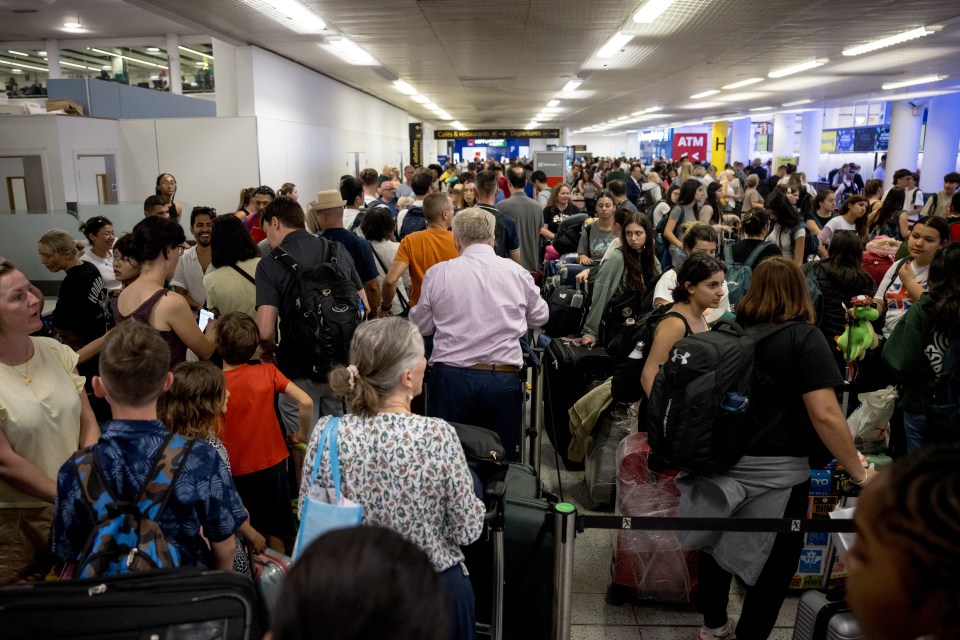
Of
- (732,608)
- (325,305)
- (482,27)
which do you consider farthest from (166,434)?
(482,27)

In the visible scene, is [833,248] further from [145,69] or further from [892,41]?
[145,69]

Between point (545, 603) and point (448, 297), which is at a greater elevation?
point (448, 297)

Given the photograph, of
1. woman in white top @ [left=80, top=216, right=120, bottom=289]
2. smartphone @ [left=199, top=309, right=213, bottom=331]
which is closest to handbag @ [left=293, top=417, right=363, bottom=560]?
smartphone @ [left=199, top=309, right=213, bottom=331]

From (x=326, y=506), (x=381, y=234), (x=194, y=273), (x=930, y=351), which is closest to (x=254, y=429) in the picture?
(x=326, y=506)

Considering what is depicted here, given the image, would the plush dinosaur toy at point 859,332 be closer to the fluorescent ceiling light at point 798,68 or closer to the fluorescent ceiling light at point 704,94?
the fluorescent ceiling light at point 798,68

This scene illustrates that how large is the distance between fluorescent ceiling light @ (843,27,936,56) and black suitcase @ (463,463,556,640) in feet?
31.6

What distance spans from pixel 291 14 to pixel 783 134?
2745 cm

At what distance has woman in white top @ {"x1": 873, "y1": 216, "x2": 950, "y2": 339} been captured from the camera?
4.54m

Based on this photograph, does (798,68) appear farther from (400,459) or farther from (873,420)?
(400,459)

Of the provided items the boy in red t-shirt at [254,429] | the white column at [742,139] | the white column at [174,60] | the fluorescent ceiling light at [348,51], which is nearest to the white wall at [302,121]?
the fluorescent ceiling light at [348,51]

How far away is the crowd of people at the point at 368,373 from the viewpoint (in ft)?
6.17

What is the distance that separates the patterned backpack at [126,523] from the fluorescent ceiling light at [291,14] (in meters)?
6.65

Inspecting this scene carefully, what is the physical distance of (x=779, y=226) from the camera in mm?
6609

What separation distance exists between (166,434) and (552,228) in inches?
360
